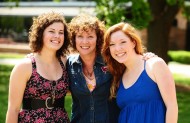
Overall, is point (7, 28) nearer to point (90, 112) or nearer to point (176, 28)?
point (176, 28)

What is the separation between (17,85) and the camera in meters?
4.21

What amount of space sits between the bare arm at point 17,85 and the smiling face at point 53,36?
286 millimetres

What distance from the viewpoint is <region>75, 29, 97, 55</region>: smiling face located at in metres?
4.46

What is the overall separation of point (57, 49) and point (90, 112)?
2.49ft

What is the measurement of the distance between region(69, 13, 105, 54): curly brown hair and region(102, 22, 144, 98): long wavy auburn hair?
8.1 inches

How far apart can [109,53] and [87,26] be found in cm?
37

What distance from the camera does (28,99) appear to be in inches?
172

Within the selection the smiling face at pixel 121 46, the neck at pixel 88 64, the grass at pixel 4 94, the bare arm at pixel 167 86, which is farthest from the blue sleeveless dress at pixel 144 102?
the grass at pixel 4 94

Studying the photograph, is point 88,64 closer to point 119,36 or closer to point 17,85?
point 119,36

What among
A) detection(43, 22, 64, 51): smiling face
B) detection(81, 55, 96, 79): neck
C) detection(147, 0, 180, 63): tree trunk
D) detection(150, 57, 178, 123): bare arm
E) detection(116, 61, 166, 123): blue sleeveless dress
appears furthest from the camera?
detection(147, 0, 180, 63): tree trunk

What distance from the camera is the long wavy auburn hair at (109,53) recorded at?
4234mm

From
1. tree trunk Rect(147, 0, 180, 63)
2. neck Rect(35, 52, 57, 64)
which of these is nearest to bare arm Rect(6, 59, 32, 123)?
neck Rect(35, 52, 57, 64)

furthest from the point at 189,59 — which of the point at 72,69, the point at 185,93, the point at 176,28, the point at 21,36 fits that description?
the point at 72,69

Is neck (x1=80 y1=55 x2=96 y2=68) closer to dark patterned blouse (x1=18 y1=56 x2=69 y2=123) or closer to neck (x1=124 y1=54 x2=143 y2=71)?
dark patterned blouse (x1=18 y1=56 x2=69 y2=123)
